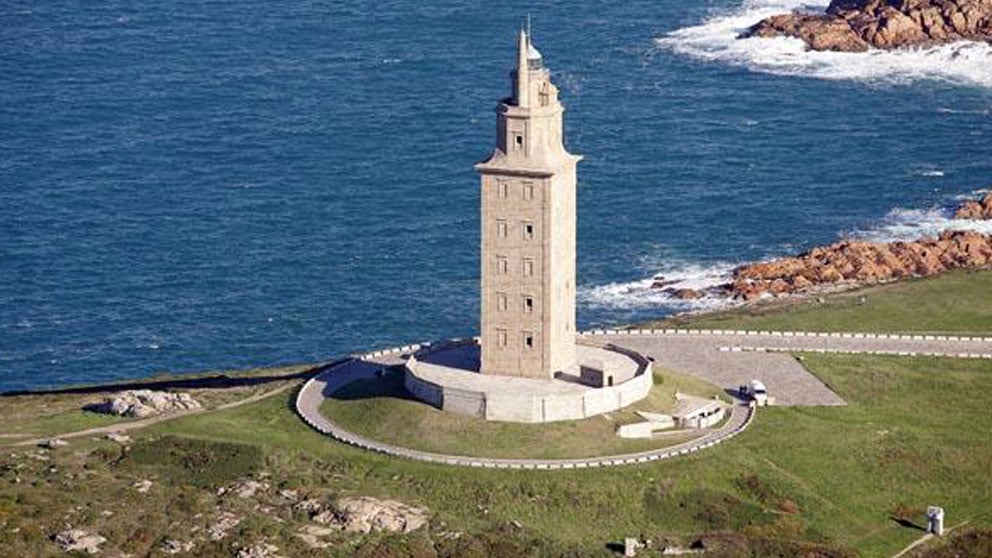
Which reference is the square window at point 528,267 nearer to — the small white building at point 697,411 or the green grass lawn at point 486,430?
the green grass lawn at point 486,430

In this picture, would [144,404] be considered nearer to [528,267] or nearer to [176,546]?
[176,546]

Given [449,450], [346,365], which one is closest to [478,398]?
[449,450]

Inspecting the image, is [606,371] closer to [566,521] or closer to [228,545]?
[566,521]

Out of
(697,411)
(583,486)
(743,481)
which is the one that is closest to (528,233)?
(697,411)

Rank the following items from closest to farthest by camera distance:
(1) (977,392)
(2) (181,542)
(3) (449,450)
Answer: (2) (181,542) → (3) (449,450) → (1) (977,392)

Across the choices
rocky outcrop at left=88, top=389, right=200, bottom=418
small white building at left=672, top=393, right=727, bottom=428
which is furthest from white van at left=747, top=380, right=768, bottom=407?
rocky outcrop at left=88, top=389, right=200, bottom=418
